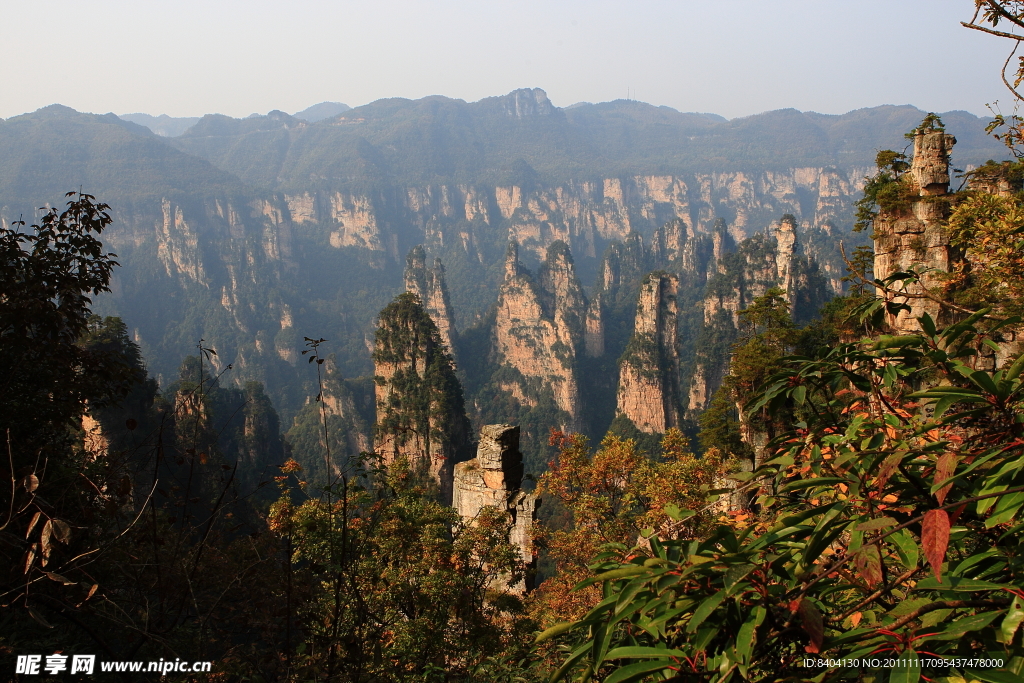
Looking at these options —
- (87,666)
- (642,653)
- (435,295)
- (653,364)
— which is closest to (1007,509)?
(642,653)

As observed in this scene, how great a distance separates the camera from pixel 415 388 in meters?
38.9

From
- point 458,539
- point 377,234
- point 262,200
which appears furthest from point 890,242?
point 262,200

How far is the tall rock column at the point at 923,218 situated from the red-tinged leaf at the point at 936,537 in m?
16.1

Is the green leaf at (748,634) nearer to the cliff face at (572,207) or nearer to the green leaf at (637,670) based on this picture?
the green leaf at (637,670)

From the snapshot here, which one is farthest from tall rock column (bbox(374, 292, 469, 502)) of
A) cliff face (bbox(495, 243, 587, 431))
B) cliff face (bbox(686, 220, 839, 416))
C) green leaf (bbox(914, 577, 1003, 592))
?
green leaf (bbox(914, 577, 1003, 592))

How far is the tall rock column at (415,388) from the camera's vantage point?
36.2 metres

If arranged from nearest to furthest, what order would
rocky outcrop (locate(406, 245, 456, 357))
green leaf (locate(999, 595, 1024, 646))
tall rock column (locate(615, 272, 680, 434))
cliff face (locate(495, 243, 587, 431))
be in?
1. green leaf (locate(999, 595, 1024, 646))
2. tall rock column (locate(615, 272, 680, 434))
3. cliff face (locate(495, 243, 587, 431))
4. rocky outcrop (locate(406, 245, 456, 357))

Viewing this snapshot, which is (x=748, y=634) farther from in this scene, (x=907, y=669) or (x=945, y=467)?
(x=945, y=467)

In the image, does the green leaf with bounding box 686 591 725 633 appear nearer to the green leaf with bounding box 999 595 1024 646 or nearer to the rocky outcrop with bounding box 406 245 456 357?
the green leaf with bounding box 999 595 1024 646

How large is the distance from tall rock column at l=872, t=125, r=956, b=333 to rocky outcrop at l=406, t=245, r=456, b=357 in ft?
200

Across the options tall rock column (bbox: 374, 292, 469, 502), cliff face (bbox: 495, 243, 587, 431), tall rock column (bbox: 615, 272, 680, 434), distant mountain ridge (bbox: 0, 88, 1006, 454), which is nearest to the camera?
tall rock column (bbox: 374, 292, 469, 502)

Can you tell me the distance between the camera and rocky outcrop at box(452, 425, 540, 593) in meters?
13.2

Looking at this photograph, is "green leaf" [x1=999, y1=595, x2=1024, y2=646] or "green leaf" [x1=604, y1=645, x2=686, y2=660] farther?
"green leaf" [x1=604, y1=645, x2=686, y2=660]

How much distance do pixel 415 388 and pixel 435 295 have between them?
131 feet
